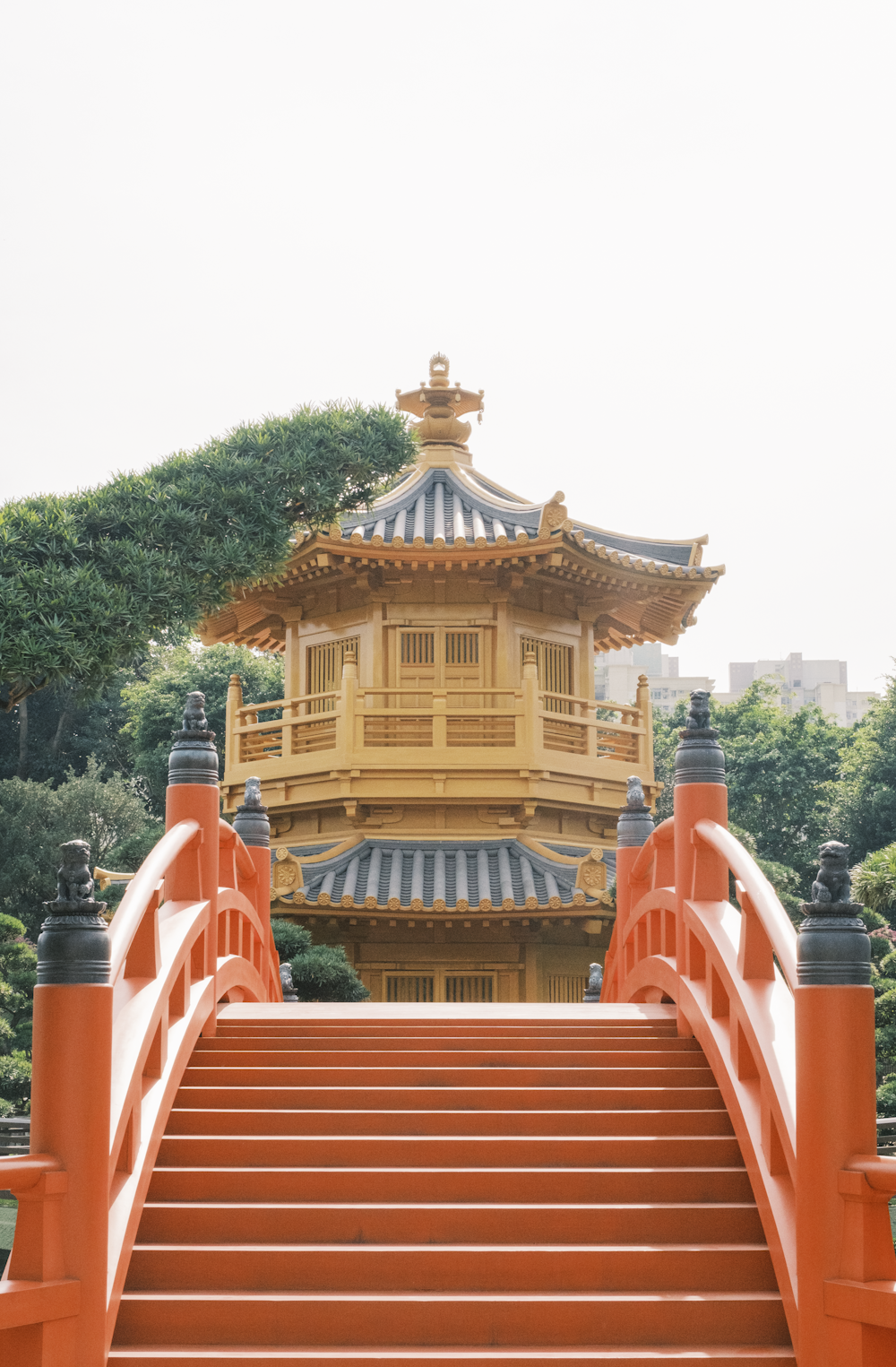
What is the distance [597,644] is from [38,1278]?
48.6 feet

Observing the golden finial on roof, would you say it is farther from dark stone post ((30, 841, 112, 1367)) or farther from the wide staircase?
dark stone post ((30, 841, 112, 1367))

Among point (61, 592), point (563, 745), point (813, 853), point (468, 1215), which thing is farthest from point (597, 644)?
point (813, 853)

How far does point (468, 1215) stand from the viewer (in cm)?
461

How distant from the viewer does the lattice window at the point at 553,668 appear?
15514 millimetres

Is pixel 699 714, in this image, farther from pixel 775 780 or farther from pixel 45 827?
pixel 775 780

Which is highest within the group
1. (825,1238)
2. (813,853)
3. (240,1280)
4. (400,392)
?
(400,392)

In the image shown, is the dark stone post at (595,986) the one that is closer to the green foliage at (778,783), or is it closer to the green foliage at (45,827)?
the green foliage at (45,827)

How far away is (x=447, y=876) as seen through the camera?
14.2 meters

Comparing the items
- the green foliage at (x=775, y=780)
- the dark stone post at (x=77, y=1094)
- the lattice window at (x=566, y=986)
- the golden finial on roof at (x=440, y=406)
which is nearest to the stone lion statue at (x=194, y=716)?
the dark stone post at (x=77, y=1094)

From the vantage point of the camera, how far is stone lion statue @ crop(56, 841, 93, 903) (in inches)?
158

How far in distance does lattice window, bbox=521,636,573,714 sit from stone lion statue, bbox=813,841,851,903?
1120 centimetres

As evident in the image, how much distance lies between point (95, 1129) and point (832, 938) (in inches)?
90.8

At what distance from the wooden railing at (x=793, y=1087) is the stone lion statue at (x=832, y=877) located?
0.77ft

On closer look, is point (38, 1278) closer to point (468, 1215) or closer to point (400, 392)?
point (468, 1215)
